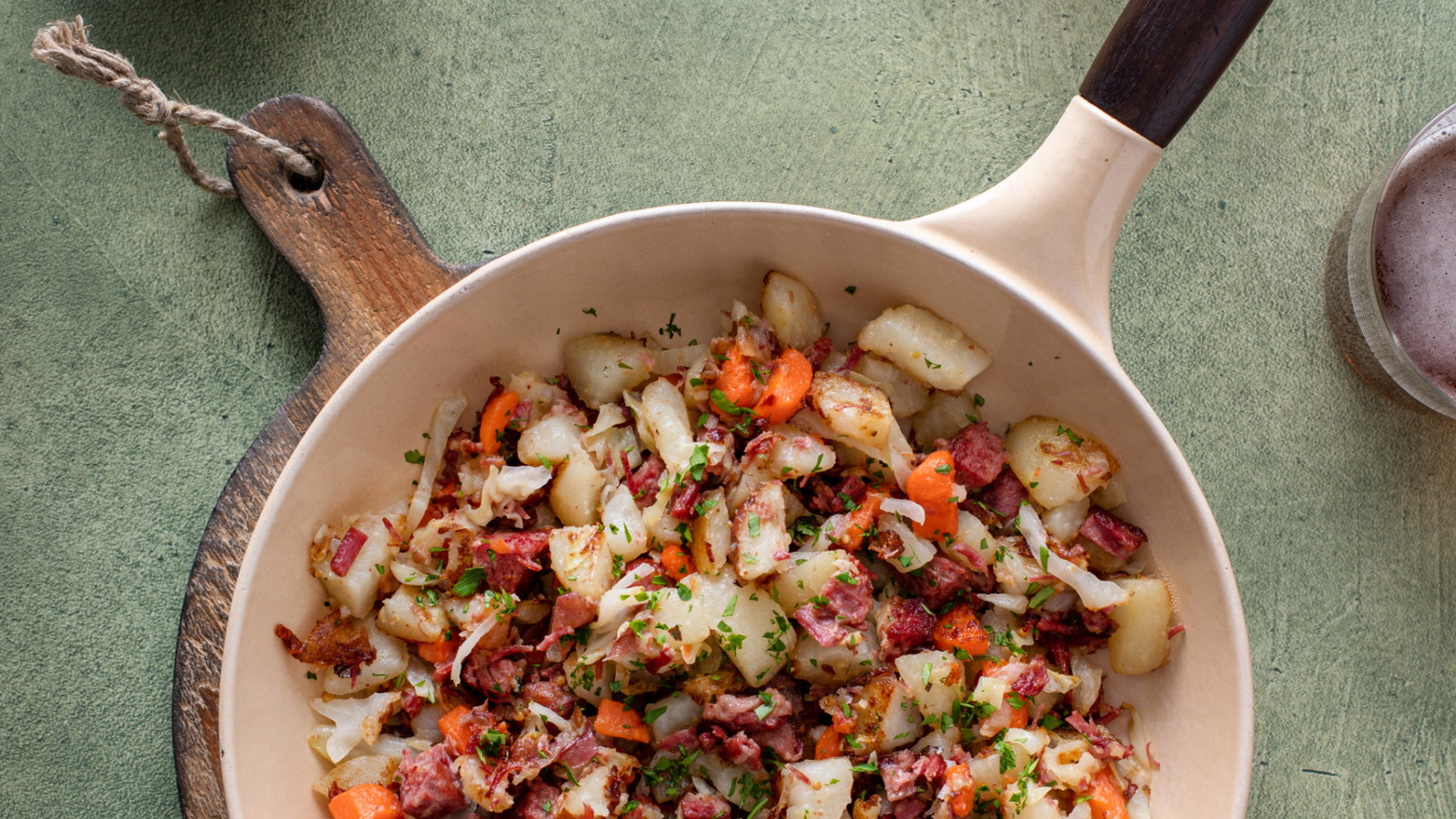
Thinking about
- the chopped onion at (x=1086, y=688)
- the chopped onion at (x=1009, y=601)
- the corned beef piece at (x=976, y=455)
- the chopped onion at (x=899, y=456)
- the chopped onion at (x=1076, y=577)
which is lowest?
the chopped onion at (x=1086, y=688)

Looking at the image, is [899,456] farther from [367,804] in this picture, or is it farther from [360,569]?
[367,804]

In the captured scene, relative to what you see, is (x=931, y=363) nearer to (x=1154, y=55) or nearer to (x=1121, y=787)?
(x=1154, y=55)

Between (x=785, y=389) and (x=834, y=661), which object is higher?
(x=785, y=389)

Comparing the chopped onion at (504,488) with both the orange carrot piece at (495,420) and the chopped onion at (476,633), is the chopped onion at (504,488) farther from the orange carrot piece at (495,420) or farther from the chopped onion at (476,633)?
the chopped onion at (476,633)

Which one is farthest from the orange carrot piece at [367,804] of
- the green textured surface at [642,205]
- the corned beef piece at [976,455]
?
the corned beef piece at [976,455]

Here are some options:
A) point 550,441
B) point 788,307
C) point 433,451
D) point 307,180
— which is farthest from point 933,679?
point 307,180

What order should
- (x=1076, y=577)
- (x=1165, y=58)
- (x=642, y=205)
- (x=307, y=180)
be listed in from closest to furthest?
(x=1165, y=58) → (x=1076, y=577) → (x=307, y=180) → (x=642, y=205)

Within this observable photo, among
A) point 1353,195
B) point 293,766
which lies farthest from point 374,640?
point 1353,195
